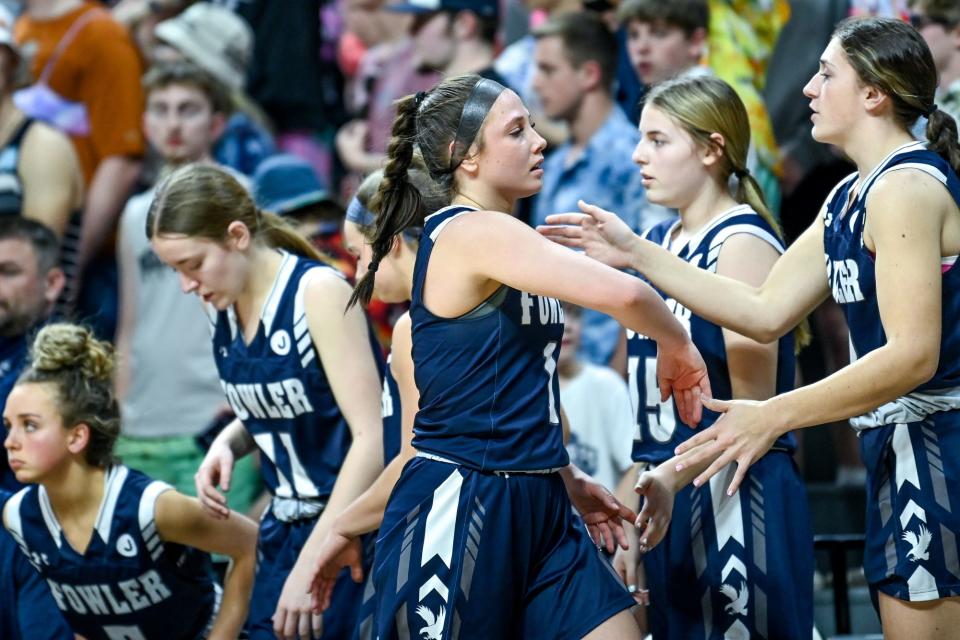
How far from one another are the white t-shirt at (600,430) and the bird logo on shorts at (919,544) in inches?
81.6

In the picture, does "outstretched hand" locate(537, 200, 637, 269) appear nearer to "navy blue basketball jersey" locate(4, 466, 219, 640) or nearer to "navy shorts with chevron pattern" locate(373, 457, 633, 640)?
"navy shorts with chevron pattern" locate(373, 457, 633, 640)

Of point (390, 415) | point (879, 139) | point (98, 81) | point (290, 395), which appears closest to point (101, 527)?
point (290, 395)

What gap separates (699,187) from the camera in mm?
3729

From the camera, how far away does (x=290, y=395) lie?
13.1 feet

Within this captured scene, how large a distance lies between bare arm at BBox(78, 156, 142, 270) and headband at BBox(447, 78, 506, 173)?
3.64m

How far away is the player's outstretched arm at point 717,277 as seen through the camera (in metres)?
3.29

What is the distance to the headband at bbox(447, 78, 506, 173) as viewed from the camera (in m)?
3.16

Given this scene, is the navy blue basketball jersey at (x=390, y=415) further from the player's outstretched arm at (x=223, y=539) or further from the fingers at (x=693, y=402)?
the fingers at (x=693, y=402)

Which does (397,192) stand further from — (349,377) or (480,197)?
(349,377)

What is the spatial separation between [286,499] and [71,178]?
280 cm

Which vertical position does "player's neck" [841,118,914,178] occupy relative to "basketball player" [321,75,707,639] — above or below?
above

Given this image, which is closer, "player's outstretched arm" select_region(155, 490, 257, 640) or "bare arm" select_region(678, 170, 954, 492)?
"bare arm" select_region(678, 170, 954, 492)

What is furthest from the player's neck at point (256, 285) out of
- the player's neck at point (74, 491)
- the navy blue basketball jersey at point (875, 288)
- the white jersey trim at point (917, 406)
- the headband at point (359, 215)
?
the white jersey trim at point (917, 406)

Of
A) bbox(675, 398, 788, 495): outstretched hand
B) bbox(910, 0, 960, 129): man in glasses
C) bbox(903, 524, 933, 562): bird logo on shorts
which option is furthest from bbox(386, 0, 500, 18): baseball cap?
bbox(903, 524, 933, 562): bird logo on shorts
